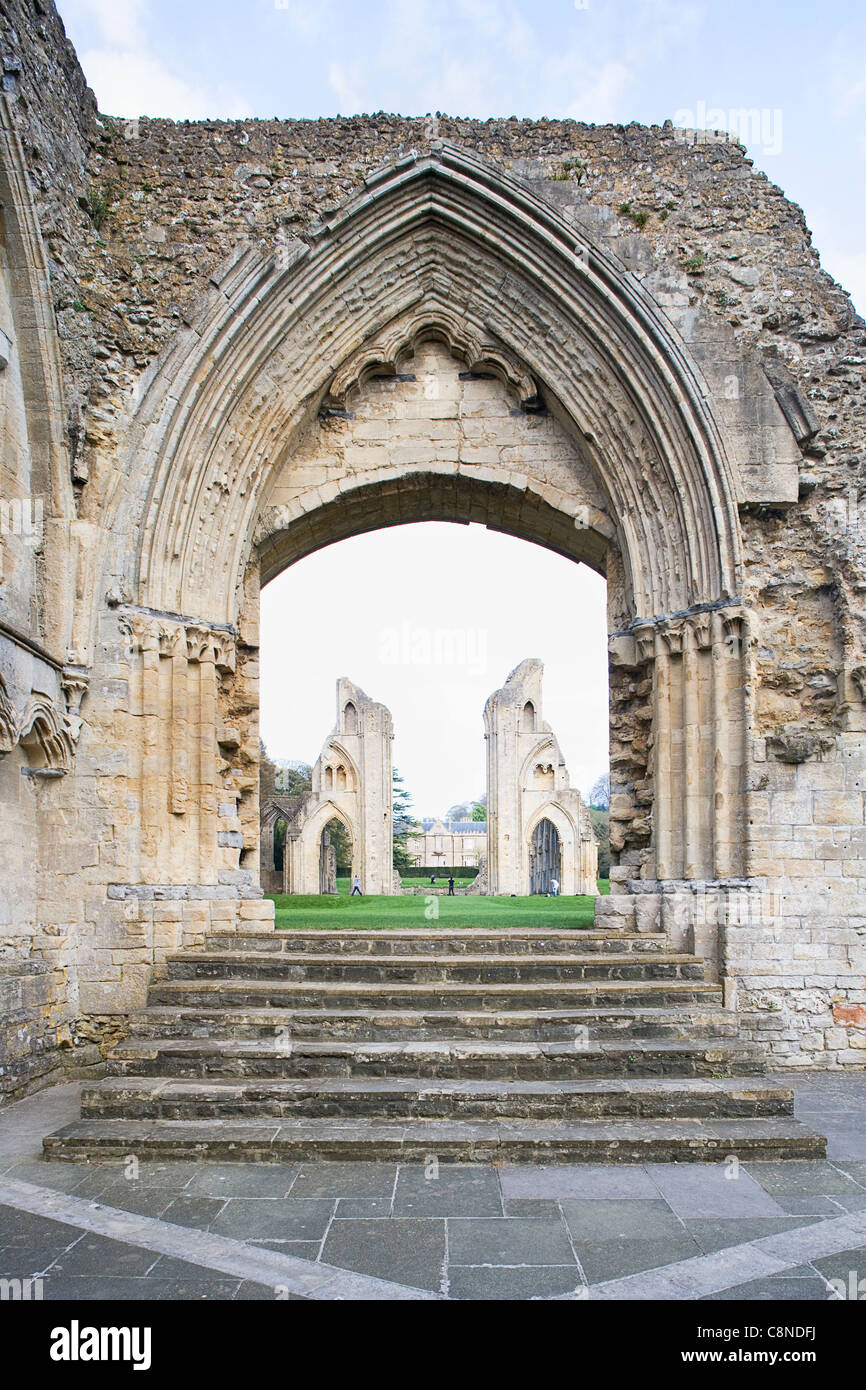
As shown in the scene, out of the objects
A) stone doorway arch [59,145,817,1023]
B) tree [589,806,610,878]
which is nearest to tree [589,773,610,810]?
tree [589,806,610,878]

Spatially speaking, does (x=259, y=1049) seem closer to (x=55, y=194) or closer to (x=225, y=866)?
(x=225, y=866)

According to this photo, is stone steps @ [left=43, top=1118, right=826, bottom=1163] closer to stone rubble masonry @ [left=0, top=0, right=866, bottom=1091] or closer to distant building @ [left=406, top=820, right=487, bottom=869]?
stone rubble masonry @ [left=0, top=0, right=866, bottom=1091]

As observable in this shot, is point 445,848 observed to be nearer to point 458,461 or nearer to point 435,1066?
point 458,461

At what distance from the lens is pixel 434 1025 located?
6.07 m

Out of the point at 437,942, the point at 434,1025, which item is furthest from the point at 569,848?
the point at 434,1025

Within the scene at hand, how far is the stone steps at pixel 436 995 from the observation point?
20.7ft

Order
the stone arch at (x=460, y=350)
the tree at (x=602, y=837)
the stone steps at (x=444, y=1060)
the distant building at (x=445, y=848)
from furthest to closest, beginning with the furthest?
the distant building at (x=445, y=848), the tree at (x=602, y=837), the stone arch at (x=460, y=350), the stone steps at (x=444, y=1060)

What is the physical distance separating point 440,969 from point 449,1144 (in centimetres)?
191

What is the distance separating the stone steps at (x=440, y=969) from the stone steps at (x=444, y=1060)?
2.92 feet

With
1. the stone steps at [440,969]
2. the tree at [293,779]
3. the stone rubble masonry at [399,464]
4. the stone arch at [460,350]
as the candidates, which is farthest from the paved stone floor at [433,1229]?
the tree at [293,779]

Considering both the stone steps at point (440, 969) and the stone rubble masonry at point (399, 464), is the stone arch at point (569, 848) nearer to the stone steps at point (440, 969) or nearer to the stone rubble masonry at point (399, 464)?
the stone rubble masonry at point (399, 464)

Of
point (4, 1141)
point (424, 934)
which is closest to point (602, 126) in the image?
point (424, 934)

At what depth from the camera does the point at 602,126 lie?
8.24 m

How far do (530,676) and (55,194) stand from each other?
23919 millimetres
